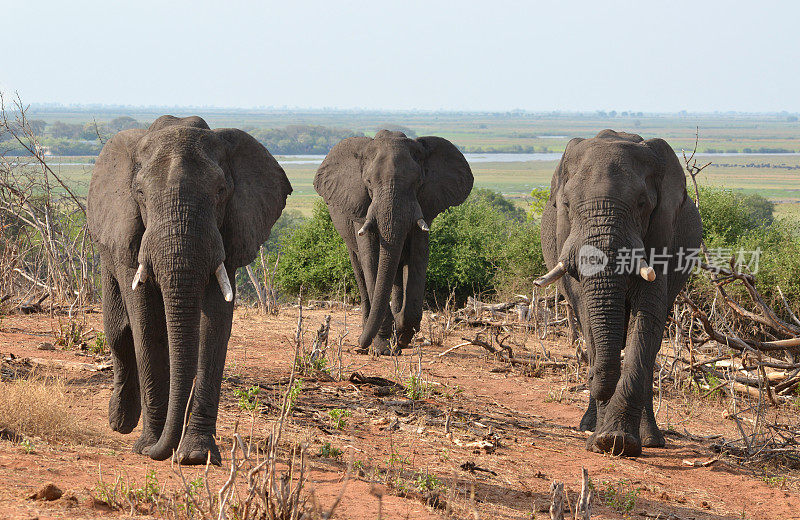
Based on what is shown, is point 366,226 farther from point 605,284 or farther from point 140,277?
point 140,277

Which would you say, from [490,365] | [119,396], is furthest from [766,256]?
[119,396]

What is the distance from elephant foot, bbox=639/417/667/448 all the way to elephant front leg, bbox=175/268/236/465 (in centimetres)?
388

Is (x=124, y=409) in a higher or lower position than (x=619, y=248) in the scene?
lower

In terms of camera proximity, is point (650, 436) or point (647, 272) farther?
point (650, 436)

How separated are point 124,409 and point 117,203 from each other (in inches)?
67.7

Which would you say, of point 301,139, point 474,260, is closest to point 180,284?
point 474,260

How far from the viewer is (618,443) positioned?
7457mm

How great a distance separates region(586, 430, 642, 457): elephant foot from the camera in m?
7.42

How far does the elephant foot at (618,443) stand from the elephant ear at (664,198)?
1.54m

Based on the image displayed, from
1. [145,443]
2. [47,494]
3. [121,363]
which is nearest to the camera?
[47,494]

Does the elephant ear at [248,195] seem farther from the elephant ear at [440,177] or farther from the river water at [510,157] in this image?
the river water at [510,157]

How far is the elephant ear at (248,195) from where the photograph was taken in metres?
6.18

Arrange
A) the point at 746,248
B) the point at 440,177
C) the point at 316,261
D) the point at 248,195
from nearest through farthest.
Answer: the point at 248,195, the point at 440,177, the point at 746,248, the point at 316,261

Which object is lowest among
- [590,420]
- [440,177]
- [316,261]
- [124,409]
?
[316,261]
